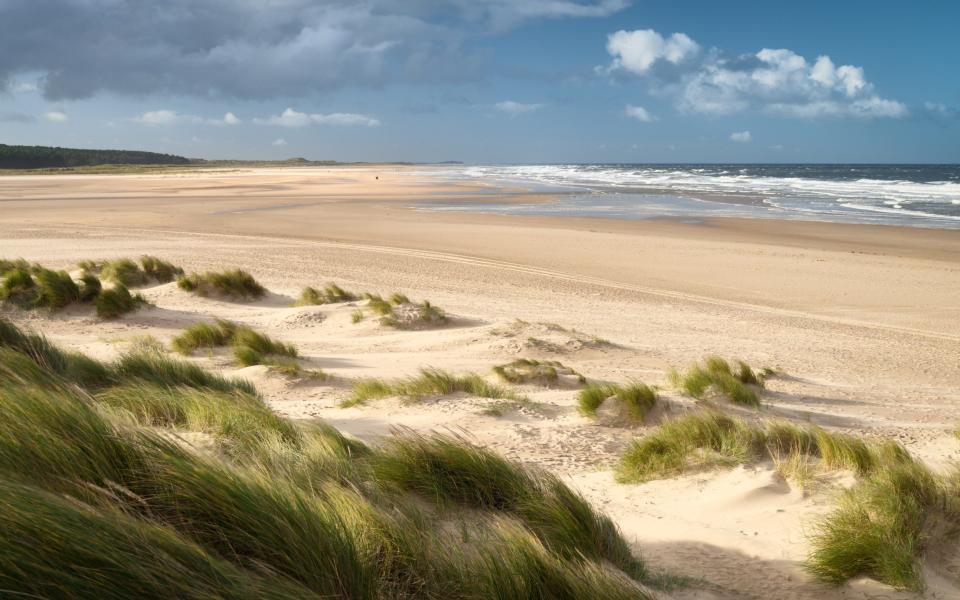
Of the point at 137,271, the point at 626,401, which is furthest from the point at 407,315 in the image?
the point at 137,271

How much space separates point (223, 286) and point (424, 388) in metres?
7.18

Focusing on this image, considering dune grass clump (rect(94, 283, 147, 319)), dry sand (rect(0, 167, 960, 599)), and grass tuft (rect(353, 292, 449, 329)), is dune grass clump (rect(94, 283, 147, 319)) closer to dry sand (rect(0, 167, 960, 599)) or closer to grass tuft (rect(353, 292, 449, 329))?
dry sand (rect(0, 167, 960, 599))

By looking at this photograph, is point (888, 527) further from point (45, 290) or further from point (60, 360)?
point (45, 290)

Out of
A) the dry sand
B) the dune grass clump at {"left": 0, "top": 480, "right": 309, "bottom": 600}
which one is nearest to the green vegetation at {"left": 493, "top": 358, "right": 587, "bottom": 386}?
the dry sand

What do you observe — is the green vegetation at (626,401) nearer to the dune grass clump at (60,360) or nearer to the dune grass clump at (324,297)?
the dune grass clump at (60,360)

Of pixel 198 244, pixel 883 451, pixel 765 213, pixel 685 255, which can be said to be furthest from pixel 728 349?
pixel 765 213

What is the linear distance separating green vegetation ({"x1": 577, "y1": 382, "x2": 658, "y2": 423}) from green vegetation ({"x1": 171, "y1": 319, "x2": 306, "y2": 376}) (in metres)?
2.90

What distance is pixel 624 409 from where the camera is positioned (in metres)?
6.41

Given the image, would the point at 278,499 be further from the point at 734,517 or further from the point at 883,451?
the point at 883,451

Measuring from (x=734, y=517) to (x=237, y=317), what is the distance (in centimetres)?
880

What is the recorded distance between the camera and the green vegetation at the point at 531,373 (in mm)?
7895

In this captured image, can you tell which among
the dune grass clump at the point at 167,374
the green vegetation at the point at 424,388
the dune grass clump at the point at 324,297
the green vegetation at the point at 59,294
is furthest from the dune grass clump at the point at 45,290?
the green vegetation at the point at 424,388

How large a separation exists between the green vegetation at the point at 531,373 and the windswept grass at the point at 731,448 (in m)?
2.50

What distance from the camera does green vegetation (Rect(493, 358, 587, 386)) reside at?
7.89 metres
